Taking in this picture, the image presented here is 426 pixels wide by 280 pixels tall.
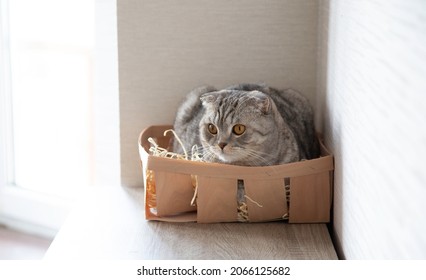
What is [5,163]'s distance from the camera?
8.93ft

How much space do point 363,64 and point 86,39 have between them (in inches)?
55.0

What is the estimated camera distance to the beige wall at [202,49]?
6.33 ft

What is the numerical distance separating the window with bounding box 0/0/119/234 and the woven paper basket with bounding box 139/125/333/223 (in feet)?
2.32

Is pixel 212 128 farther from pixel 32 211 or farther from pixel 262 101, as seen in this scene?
Answer: pixel 32 211

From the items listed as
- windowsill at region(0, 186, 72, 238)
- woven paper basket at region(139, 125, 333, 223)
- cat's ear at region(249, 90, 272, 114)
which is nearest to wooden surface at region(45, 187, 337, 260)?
woven paper basket at region(139, 125, 333, 223)

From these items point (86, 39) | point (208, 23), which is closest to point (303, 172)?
point (208, 23)

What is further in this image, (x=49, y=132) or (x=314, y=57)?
(x=49, y=132)

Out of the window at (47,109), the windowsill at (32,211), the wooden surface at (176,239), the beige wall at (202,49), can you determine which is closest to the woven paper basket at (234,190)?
the wooden surface at (176,239)

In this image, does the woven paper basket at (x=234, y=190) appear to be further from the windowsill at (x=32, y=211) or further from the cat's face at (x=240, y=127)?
the windowsill at (x=32, y=211)

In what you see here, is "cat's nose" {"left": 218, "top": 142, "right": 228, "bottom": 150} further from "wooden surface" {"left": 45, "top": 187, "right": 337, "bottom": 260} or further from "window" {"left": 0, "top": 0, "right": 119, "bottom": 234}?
"window" {"left": 0, "top": 0, "right": 119, "bottom": 234}

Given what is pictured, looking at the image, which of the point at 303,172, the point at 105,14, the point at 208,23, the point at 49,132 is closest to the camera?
the point at 303,172

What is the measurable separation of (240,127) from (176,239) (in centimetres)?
33

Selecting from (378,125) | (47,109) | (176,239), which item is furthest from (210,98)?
(47,109)

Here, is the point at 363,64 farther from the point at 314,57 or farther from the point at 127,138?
the point at 127,138
